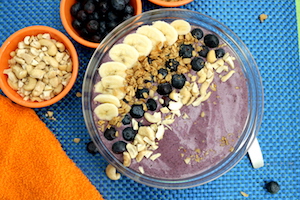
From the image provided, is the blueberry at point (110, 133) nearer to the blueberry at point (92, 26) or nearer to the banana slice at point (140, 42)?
the banana slice at point (140, 42)

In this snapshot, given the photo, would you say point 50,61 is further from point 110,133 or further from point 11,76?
point 110,133

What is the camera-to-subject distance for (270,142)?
1349 mm

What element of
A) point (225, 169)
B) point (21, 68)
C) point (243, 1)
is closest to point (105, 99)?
point (21, 68)

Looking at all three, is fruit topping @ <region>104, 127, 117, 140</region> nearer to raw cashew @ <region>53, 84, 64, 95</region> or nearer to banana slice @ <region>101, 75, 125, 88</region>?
banana slice @ <region>101, 75, 125, 88</region>

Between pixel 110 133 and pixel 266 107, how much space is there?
717mm

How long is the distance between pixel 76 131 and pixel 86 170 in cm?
18

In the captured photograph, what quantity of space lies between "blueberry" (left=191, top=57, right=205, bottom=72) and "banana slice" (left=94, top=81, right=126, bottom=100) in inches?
11.0

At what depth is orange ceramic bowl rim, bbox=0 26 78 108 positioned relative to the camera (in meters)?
1.19

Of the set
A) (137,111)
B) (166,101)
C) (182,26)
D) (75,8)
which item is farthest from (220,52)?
(75,8)

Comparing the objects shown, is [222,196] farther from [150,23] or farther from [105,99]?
[150,23]

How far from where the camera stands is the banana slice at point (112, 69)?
1.14 meters

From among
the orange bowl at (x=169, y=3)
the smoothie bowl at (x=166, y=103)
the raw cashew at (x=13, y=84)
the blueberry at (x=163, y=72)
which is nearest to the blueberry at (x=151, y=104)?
the smoothie bowl at (x=166, y=103)

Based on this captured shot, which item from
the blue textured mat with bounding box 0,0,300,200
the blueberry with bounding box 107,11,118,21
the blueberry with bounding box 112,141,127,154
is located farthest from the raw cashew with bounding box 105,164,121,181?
the blueberry with bounding box 107,11,118,21

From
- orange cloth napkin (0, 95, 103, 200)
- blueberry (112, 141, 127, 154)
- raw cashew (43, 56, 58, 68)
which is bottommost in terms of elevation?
orange cloth napkin (0, 95, 103, 200)
